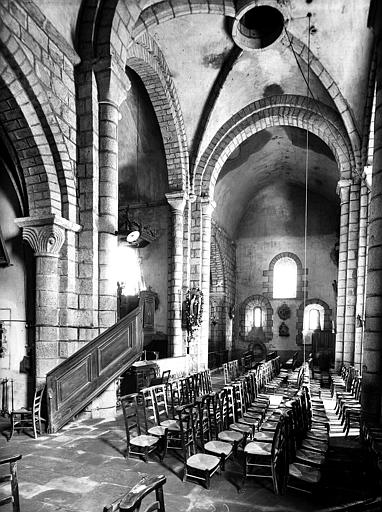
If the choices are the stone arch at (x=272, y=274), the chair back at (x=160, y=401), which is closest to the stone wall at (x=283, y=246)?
the stone arch at (x=272, y=274)

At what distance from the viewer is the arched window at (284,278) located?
2023cm

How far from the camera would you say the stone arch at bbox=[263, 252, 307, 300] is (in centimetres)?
1991

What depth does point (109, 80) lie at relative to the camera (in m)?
6.73

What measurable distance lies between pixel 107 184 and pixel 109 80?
1843mm

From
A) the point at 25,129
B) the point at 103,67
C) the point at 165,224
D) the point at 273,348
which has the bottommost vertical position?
the point at 273,348

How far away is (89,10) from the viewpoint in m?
6.71

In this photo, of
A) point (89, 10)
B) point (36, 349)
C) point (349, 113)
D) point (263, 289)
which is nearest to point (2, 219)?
point (36, 349)

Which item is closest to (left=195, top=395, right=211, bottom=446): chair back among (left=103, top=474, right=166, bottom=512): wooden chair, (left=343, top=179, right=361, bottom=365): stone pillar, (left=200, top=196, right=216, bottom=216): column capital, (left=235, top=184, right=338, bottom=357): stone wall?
(left=103, top=474, right=166, bottom=512): wooden chair

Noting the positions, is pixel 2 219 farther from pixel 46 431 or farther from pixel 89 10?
pixel 89 10

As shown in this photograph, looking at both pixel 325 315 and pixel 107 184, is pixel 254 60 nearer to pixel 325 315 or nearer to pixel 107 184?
pixel 107 184

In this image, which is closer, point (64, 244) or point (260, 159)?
point (64, 244)

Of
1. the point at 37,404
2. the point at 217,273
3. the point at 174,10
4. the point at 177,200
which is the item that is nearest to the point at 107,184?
the point at 37,404

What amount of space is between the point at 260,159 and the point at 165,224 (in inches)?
268

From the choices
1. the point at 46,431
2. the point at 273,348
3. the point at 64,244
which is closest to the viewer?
the point at 46,431
